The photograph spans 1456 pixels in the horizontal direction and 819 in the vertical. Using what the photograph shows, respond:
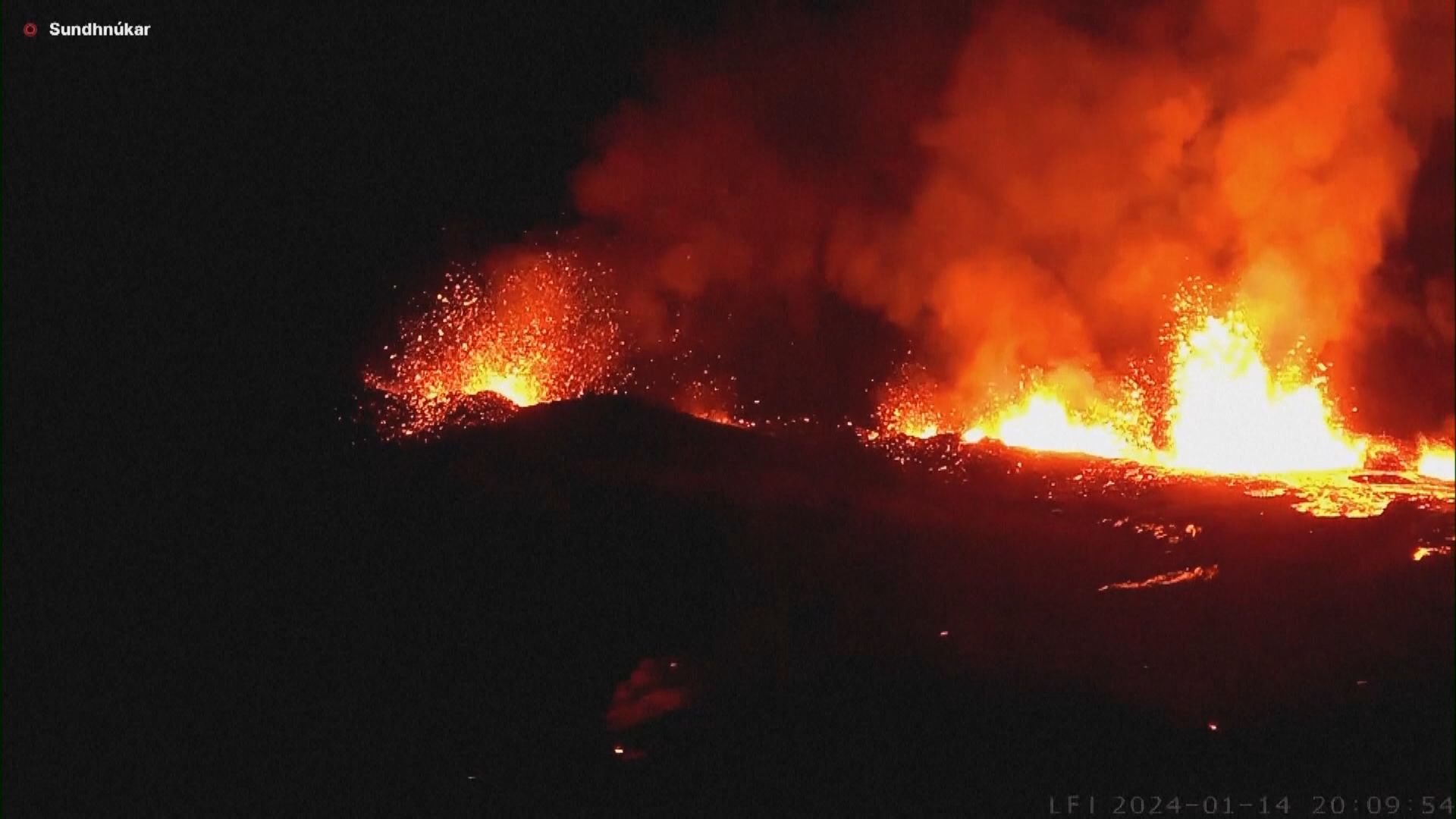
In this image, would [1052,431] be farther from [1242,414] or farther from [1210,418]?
[1242,414]

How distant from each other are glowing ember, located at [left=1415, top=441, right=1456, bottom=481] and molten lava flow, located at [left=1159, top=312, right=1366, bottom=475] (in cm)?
75

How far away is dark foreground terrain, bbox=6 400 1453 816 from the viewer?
24.8 ft

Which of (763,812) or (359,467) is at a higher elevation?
(359,467)

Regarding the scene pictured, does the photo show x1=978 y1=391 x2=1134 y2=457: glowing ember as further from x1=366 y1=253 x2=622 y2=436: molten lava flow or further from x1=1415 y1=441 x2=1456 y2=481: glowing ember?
x1=366 y1=253 x2=622 y2=436: molten lava flow

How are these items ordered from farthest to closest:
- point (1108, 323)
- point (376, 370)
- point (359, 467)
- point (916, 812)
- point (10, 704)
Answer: point (376, 370) → point (1108, 323) → point (359, 467) → point (10, 704) → point (916, 812)

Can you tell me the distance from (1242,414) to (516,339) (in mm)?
11482

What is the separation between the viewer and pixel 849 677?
342 inches

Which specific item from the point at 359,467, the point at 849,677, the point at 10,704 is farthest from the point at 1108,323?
the point at 10,704

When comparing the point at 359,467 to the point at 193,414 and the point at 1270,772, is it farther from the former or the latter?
the point at 1270,772

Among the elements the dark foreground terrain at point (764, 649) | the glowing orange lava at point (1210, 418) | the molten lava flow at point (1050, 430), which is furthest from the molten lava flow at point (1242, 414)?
the dark foreground terrain at point (764, 649)

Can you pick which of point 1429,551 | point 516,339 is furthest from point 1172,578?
point 516,339

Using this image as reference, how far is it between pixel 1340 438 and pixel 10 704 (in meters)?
16.0

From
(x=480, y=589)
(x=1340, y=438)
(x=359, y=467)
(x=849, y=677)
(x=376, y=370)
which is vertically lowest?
(x=849, y=677)

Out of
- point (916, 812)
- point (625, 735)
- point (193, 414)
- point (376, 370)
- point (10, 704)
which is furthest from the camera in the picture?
point (376, 370)
